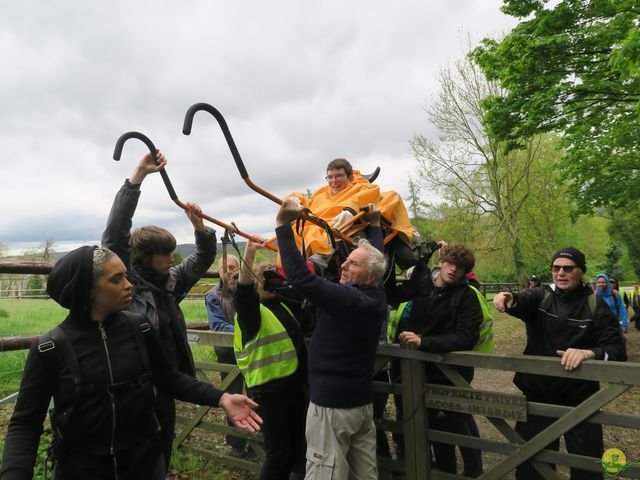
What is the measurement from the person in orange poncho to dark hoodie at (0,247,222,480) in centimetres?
159

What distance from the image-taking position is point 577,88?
874cm

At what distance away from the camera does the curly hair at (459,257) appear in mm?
3428

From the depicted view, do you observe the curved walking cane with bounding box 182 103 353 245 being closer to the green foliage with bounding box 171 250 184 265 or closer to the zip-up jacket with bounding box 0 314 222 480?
the green foliage with bounding box 171 250 184 265

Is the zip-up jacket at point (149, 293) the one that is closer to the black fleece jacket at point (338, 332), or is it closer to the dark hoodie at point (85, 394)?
the dark hoodie at point (85, 394)

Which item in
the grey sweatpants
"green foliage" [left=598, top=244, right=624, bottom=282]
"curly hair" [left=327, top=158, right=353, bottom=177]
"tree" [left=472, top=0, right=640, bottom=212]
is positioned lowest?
"green foliage" [left=598, top=244, right=624, bottom=282]

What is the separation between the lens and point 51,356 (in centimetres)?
183

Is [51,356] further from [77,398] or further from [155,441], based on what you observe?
[155,441]

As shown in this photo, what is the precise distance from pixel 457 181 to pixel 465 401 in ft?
59.9

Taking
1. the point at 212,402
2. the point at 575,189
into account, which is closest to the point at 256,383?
the point at 212,402

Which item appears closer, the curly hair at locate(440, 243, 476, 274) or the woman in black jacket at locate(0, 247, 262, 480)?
the woman in black jacket at locate(0, 247, 262, 480)

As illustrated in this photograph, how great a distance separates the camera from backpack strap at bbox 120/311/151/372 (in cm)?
205

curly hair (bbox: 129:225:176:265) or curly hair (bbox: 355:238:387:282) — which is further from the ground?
curly hair (bbox: 129:225:176:265)

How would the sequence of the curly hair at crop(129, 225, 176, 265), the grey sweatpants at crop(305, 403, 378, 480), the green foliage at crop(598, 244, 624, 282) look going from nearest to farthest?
the grey sweatpants at crop(305, 403, 378, 480) → the curly hair at crop(129, 225, 176, 265) → the green foliage at crop(598, 244, 624, 282)

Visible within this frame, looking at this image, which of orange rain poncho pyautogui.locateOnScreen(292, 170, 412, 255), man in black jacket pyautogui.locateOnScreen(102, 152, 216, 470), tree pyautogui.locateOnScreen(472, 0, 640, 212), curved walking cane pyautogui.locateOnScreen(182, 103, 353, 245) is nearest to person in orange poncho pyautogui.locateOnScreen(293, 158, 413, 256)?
orange rain poncho pyautogui.locateOnScreen(292, 170, 412, 255)
